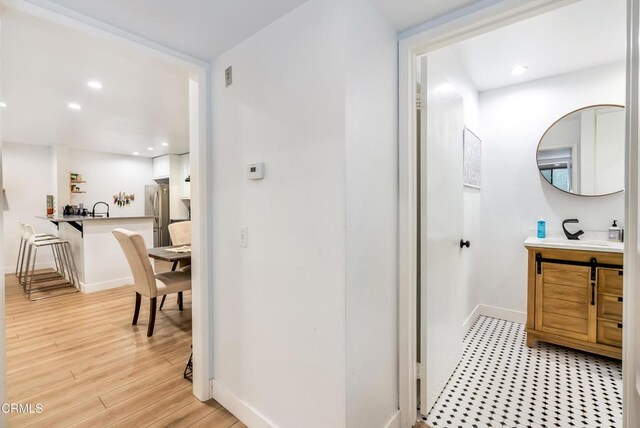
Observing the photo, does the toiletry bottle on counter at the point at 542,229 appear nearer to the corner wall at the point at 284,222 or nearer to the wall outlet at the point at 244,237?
the corner wall at the point at 284,222

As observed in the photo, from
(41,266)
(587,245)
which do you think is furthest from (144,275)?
(41,266)

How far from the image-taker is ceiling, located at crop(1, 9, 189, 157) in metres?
1.79

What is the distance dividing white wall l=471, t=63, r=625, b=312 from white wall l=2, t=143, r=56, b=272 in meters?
7.07

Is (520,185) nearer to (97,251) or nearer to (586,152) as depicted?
(586,152)

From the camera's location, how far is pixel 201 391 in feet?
6.10

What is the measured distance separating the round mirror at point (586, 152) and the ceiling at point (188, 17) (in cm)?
277

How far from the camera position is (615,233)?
248 centimetres

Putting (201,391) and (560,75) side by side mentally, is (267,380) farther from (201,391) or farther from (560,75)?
(560,75)

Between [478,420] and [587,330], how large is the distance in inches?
51.5

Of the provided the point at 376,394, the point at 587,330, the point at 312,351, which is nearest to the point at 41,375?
the point at 312,351

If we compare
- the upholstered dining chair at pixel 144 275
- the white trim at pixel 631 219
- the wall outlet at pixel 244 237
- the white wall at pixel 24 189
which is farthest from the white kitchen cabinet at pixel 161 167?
the white trim at pixel 631 219

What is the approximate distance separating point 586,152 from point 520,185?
0.56 metres

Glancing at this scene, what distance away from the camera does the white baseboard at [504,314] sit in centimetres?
298

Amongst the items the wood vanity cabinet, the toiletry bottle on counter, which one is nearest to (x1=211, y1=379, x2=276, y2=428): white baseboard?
the wood vanity cabinet
